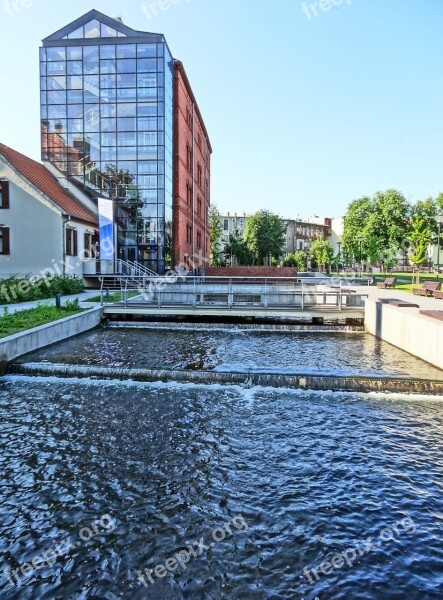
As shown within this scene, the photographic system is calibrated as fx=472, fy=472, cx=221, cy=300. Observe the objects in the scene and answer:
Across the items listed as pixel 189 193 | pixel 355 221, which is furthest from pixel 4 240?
pixel 355 221

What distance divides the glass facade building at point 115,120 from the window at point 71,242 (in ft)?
16.9

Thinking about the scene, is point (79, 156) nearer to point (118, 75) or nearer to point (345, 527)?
point (118, 75)

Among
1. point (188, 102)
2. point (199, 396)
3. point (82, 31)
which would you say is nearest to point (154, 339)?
point (199, 396)

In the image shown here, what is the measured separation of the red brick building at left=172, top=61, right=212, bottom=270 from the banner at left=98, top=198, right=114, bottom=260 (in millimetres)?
8844

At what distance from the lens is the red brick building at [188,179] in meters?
35.9

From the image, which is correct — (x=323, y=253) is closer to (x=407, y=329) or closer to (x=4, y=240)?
(x=4, y=240)

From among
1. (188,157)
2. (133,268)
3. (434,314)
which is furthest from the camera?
(188,157)

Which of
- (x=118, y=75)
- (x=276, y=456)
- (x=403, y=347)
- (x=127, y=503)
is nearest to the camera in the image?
(x=127, y=503)

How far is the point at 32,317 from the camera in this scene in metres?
14.9

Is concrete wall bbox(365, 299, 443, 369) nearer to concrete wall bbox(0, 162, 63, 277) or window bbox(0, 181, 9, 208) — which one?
concrete wall bbox(0, 162, 63, 277)

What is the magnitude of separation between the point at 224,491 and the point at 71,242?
2469 centimetres

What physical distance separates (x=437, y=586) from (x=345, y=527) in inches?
41.5

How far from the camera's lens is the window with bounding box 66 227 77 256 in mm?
27562

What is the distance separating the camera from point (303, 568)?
14.7ft
